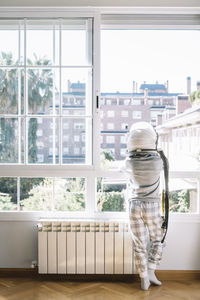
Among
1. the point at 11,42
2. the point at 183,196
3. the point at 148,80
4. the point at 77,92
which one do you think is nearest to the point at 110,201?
the point at 183,196

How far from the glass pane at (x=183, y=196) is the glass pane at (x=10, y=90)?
1.66m

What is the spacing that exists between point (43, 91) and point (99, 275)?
1783mm

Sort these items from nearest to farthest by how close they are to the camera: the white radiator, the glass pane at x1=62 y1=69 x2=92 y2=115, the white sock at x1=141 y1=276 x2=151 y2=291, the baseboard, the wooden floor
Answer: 1. the wooden floor
2. the white sock at x1=141 y1=276 x2=151 y2=291
3. the white radiator
4. the baseboard
5. the glass pane at x1=62 y1=69 x2=92 y2=115

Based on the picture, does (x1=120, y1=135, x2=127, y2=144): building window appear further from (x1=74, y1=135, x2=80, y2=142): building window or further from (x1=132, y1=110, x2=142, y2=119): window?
(x1=74, y1=135, x2=80, y2=142): building window

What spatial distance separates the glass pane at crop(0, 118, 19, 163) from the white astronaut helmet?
3.66ft

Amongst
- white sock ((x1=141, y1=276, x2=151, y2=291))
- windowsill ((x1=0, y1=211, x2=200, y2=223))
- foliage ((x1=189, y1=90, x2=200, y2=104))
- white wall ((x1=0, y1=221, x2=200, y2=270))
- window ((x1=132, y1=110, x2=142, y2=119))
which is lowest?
white sock ((x1=141, y1=276, x2=151, y2=291))

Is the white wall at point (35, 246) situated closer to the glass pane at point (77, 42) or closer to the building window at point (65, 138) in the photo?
the building window at point (65, 138)

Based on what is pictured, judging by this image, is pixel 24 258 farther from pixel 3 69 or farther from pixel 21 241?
pixel 3 69

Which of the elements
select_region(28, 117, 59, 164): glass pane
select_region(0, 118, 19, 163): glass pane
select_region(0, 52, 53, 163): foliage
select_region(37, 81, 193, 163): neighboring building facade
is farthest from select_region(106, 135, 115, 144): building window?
select_region(0, 118, 19, 163): glass pane

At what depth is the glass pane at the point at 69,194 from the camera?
126 inches

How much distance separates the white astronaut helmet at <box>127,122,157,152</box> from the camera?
281cm

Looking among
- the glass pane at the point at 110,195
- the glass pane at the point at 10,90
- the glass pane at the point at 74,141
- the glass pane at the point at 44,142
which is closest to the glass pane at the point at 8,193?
the glass pane at the point at 44,142

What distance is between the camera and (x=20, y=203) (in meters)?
3.22

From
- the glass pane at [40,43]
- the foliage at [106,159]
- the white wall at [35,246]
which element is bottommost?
the white wall at [35,246]
